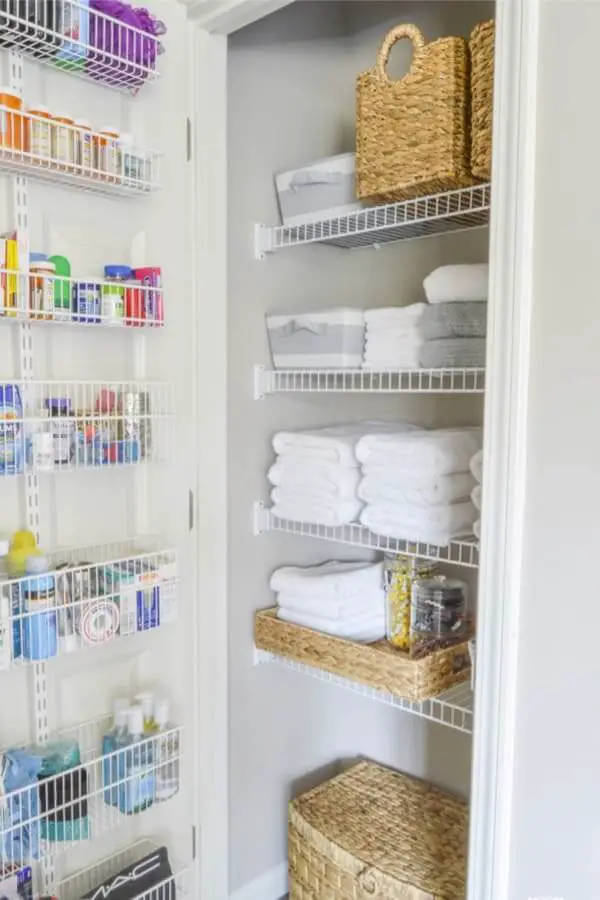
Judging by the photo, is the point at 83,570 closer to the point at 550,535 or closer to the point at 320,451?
the point at 320,451

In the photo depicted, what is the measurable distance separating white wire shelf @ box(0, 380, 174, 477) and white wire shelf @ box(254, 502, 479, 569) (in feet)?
1.33

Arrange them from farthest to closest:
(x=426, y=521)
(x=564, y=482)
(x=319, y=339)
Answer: (x=319, y=339)
(x=426, y=521)
(x=564, y=482)

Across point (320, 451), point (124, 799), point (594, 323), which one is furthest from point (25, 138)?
point (124, 799)

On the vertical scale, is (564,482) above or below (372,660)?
above

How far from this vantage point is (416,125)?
5.26 ft

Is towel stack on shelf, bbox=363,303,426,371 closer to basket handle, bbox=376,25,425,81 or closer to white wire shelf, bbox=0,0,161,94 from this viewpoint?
basket handle, bbox=376,25,425,81

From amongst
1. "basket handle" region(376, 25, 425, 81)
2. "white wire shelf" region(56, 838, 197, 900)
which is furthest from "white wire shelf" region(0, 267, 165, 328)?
"white wire shelf" region(56, 838, 197, 900)

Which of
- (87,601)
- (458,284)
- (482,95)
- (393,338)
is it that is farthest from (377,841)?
(482,95)

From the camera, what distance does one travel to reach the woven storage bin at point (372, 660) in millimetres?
1715

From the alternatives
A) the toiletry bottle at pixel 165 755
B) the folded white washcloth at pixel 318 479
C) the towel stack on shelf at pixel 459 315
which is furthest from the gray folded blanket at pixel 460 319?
the toiletry bottle at pixel 165 755

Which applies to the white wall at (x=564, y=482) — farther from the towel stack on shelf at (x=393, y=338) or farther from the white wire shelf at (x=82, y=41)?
the white wire shelf at (x=82, y=41)

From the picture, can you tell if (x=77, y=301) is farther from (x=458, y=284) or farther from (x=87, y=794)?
(x=87, y=794)

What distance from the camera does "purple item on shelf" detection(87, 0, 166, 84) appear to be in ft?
4.85

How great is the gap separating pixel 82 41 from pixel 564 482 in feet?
3.96
